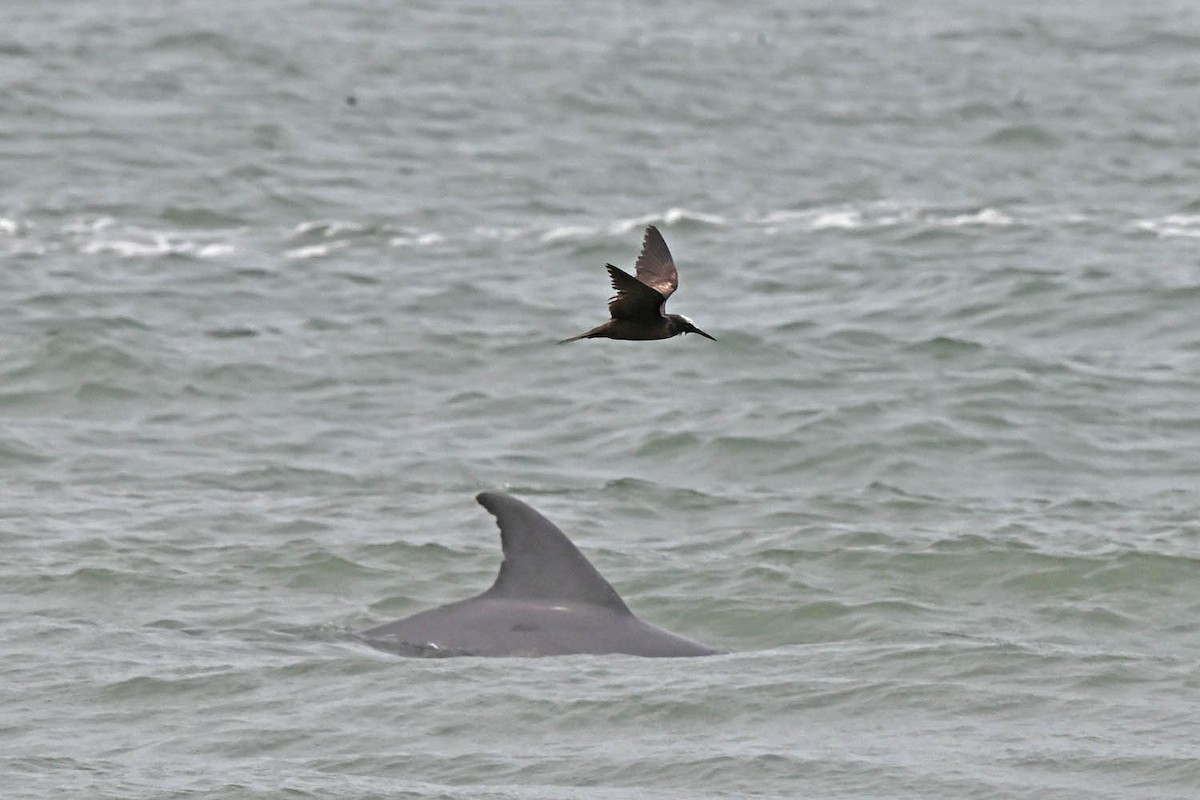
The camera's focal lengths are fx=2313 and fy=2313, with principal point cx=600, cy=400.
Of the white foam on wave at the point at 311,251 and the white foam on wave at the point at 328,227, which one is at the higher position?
the white foam on wave at the point at 328,227

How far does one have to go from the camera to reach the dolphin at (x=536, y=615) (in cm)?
1027

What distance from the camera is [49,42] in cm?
3056

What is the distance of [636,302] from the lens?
31.8 ft

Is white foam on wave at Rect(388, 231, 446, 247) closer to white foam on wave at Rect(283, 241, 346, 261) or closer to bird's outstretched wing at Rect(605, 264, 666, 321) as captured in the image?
white foam on wave at Rect(283, 241, 346, 261)

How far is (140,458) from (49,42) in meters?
17.2

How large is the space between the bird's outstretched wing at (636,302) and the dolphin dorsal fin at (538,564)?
105 centimetres

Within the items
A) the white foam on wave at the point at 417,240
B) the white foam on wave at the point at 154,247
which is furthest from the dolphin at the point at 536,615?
the white foam on wave at the point at 417,240

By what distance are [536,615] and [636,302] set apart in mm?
1613

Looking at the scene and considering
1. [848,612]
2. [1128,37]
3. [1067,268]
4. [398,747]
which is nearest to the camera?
[398,747]

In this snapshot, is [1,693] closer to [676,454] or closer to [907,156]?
[676,454]

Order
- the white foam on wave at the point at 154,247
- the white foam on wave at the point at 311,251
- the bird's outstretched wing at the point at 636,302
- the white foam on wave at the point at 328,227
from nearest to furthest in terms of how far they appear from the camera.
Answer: the bird's outstretched wing at the point at 636,302 → the white foam on wave at the point at 154,247 → the white foam on wave at the point at 311,251 → the white foam on wave at the point at 328,227

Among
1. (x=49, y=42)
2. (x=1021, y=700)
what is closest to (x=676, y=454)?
(x=1021, y=700)

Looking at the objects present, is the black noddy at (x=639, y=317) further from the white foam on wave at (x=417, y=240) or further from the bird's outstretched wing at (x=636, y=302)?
the white foam on wave at (x=417, y=240)

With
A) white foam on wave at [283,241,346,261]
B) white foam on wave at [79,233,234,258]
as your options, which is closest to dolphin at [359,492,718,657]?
white foam on wave at [283,241,346,261]
